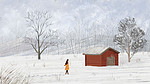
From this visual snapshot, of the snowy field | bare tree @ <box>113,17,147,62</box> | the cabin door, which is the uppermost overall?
bare tree @ <box>113,17,147,62</box>

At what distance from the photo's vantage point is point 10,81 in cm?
314

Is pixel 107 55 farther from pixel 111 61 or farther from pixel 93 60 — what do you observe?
pixel 93 60

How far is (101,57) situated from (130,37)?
7.11 metres

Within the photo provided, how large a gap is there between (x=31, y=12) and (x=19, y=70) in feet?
78.3

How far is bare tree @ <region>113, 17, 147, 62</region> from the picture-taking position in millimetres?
20391

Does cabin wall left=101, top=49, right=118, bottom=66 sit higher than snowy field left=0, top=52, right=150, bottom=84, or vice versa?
cabin wall left=101, top=49, right=118, bottom=66

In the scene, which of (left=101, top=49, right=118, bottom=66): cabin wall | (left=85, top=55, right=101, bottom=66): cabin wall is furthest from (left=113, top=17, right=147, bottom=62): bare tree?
(left=85, top=55, right=101, bottom=66): cabin wall

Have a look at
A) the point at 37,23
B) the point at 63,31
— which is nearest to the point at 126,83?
the point at 37,23

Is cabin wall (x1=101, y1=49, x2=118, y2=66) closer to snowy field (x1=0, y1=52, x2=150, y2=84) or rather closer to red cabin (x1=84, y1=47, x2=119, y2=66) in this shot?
red cabin (x1=84, y1=47, x2=119, y2=66)

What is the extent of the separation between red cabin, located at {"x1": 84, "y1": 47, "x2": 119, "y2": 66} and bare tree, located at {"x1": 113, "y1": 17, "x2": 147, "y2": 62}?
15.6 feet

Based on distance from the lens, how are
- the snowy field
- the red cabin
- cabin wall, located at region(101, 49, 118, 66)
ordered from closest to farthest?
the snowy field < the red cabin < cabin wall, located at region(101, 49, 118, 66)

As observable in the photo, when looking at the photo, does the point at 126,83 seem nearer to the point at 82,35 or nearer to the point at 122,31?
the point at 122,31

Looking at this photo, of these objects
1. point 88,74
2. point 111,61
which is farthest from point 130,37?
point 88,74

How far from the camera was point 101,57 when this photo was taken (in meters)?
15.3
